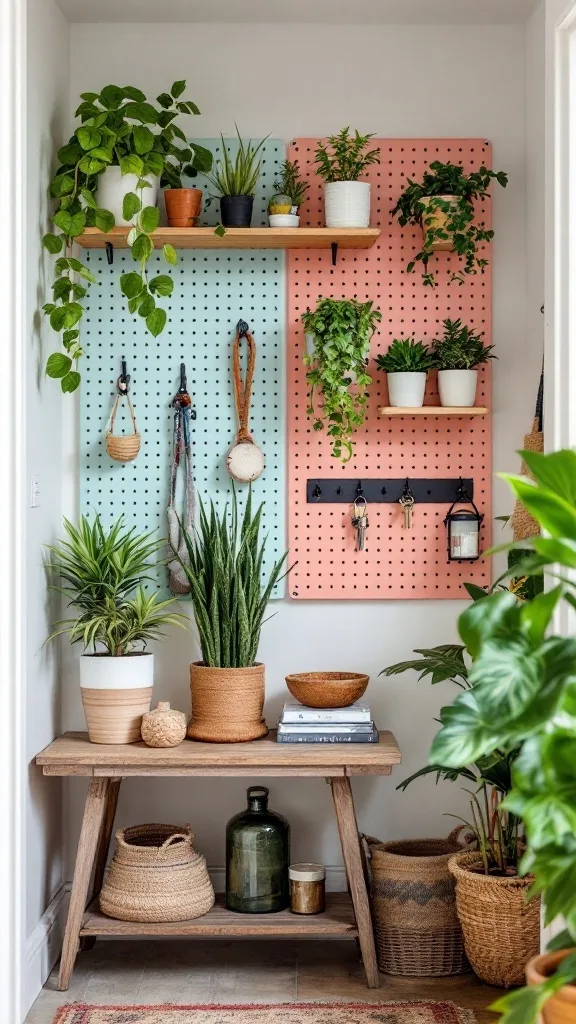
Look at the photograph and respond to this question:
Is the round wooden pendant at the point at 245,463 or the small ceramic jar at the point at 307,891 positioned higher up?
the round wooden pendant at the point at 245,463

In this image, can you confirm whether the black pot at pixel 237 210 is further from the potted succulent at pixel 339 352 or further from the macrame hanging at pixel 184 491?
the macrame hanging at pixel 184 491

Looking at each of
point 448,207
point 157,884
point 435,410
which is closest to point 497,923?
point 157,884

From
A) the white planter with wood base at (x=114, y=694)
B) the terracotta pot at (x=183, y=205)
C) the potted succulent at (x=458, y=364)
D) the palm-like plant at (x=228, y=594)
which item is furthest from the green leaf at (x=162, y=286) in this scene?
the white planter with wood base at (x=114, y=694)

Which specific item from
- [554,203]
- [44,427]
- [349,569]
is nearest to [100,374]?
[44,427]

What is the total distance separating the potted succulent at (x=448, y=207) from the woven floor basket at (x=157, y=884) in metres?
1.83

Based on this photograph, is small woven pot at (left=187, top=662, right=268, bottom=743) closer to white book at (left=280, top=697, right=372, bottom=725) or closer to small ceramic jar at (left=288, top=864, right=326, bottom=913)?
white book at (left=280, top=697, right=372, bottom=725)

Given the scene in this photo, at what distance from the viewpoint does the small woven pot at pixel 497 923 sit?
281cm

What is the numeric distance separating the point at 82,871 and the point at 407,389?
1.63 metres

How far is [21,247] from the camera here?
2.74 metres

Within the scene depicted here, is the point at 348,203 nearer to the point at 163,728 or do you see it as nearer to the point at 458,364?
the point at 458,364

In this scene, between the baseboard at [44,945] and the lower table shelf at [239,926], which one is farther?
the lower table shelf at [239,926]

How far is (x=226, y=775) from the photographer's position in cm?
294

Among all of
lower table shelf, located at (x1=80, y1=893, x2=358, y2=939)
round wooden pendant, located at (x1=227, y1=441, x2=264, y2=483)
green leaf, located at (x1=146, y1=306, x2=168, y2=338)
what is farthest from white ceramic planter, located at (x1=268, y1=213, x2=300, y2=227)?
lower table shelf, located at (x1=80, y1=893, x2=358, y2=939)

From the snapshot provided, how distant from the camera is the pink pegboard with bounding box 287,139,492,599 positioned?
3.46 metres
